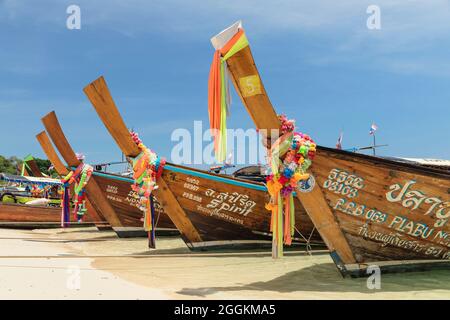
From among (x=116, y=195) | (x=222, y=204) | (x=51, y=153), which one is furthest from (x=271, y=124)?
(x=51, y=153)

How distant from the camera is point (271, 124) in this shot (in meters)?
5.92

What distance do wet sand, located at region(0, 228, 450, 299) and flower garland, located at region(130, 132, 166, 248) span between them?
0.87 meters

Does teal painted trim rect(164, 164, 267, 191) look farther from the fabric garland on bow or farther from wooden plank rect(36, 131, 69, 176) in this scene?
wooden plank rect(36, 131, 69, 176)

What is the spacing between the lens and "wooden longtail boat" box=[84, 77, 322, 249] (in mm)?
9773

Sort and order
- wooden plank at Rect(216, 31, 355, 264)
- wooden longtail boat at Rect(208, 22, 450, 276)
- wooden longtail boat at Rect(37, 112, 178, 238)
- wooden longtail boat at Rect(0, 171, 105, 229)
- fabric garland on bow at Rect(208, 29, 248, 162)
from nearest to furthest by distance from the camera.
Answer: wooden plank at Rect(216, 31, 355, 264)
fabric garland on bow at Rect(208, 29, 248, 162)
wooden longtail boat at Rect(208, 22, 450, 276)
wooden longtail boat at Rect(37, 112, 178, 238)
wooden longtail boat at Rect(0, 171, 105, 229)

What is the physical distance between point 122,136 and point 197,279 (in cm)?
427

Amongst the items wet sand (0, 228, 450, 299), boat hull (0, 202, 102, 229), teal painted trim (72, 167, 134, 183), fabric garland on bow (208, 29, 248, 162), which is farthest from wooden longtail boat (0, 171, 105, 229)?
fabric garland on bow (208, 29, 248, 162)

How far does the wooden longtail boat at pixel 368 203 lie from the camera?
20.4 feet

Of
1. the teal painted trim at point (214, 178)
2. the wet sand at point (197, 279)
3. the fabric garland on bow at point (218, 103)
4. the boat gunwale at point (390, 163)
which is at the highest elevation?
the fabric garland on bow at point (218, 103)

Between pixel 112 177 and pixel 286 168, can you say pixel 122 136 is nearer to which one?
pixel 112 177

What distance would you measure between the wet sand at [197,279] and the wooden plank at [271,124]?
534 mm

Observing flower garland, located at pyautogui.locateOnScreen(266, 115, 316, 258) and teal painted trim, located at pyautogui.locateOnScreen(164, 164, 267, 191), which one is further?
teal painted trim, located at pyautogui.locateOnScreen(164, 164, 267, 191)

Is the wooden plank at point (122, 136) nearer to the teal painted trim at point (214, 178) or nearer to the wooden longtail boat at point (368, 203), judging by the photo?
the teal painted trim at point (214, 178)

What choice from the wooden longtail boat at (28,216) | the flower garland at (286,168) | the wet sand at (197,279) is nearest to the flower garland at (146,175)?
the wet sand at (197,279)
